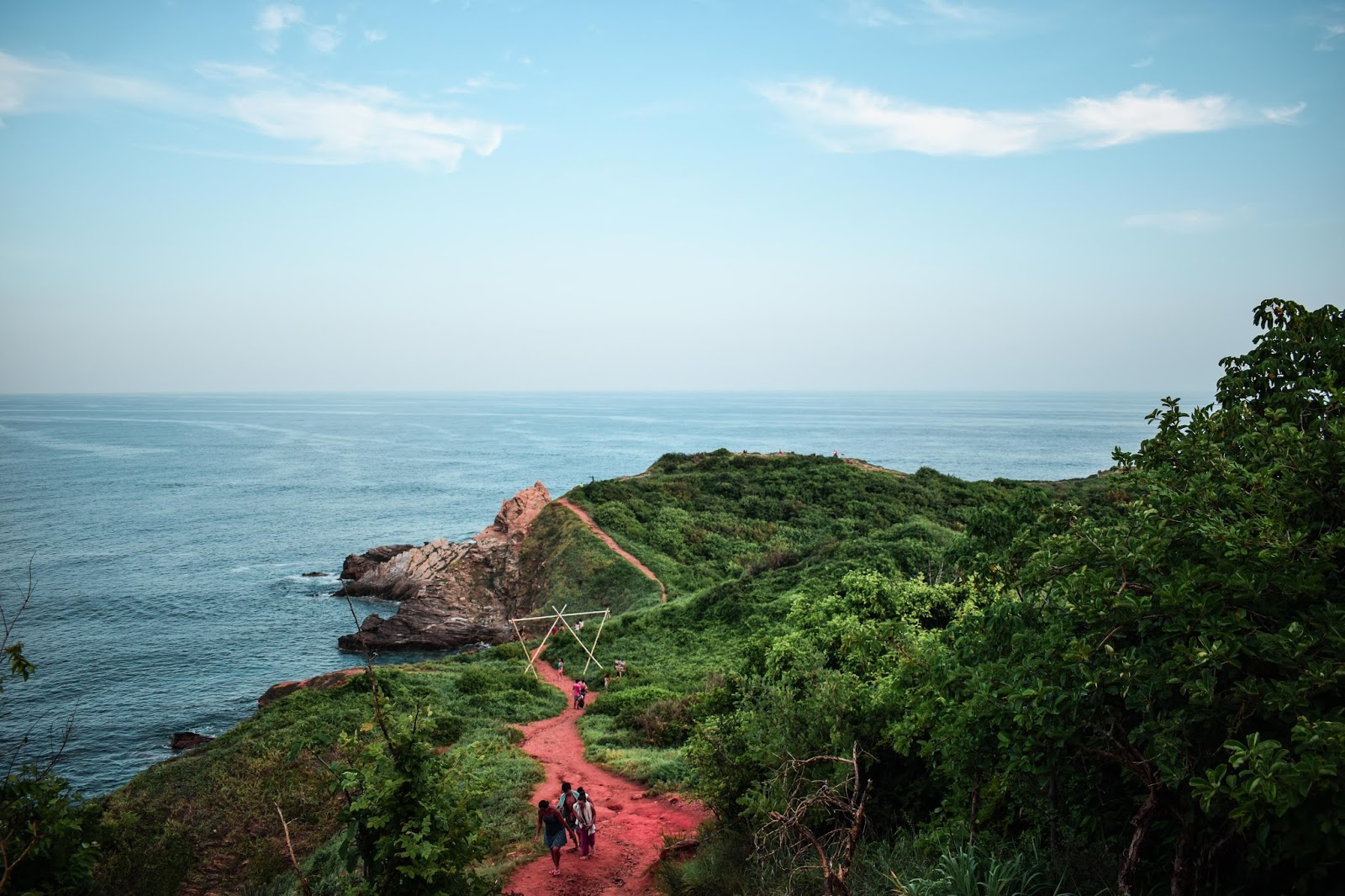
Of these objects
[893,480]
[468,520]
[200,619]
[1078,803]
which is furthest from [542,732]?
[468,520]

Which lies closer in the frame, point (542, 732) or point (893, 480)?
point (542, 732)

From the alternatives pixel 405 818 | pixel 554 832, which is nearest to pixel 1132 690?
pixel 405 818

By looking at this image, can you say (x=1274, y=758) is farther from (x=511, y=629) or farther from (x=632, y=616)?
(x=511, y=629)

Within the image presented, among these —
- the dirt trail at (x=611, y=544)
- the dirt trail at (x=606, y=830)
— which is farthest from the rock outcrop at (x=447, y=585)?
the dirt trail at (x=606, y=830)

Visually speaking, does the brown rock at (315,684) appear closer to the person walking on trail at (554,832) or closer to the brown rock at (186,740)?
the brown rock at (186,740)

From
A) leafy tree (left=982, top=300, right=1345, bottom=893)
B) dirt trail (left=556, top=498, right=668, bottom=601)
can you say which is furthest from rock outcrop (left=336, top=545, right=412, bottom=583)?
leafy tree (left=982, top=300, right=1345, bottom=893)

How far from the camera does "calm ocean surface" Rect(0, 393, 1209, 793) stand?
32.8m

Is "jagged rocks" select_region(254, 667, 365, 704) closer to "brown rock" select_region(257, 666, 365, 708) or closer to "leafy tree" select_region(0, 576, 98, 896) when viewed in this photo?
"brown rock" select_region(257, 666, 365, 708)

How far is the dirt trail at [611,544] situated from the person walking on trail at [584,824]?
26.0 meters

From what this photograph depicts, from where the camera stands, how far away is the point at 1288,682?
5359 millimetres

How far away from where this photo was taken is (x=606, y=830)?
1455 centimetres

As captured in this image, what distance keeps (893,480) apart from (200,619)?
150 feet

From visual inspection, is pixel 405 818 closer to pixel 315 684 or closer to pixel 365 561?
pixel 315 684

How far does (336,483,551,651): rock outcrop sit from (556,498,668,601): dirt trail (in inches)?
127
